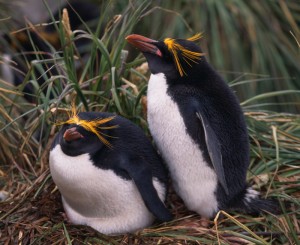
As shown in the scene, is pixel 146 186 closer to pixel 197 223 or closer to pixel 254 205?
pixel 197 223

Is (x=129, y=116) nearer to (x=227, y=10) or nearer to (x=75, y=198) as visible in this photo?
(x=75, y=198)

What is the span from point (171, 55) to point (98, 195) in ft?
2.18

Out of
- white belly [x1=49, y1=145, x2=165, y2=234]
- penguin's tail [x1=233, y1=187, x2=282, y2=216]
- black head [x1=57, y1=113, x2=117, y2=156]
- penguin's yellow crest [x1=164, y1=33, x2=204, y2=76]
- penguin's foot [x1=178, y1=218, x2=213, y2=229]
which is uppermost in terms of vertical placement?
penguin's yellow crest [x1=164, y1=33, x2=204, y2=76]

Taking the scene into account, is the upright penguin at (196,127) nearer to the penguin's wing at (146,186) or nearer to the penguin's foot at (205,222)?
the penguin's foot at (205,222)

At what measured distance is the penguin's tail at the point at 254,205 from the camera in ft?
10.6

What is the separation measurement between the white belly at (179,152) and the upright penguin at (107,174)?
0.09 metres

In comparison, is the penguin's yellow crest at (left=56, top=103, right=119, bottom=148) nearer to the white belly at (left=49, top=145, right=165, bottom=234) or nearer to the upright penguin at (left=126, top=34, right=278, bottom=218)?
the white belly at (left=49, top=145, right=165, bottom=234)

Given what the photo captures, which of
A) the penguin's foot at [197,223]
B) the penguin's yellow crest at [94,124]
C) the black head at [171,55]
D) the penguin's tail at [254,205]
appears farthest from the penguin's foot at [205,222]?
the black head at [171,55]

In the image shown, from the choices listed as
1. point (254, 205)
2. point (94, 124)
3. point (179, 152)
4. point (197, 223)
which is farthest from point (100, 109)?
point (254, 205)

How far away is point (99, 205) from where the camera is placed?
10.3ft

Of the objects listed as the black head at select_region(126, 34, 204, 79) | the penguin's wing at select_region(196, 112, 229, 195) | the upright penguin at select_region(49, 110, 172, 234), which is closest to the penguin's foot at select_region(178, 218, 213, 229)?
the upright penguin at select_region(49, 110, 172, 234)

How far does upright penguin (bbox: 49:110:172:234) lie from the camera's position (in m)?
3.07

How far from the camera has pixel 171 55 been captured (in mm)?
3182

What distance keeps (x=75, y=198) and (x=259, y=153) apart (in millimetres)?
937
